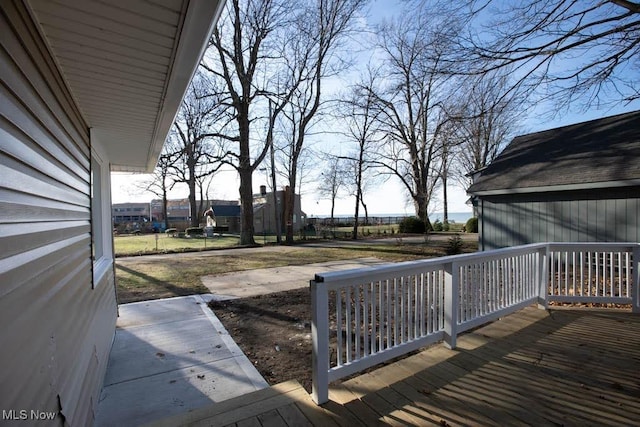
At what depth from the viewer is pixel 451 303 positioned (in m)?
3.16

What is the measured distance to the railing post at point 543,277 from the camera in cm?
432

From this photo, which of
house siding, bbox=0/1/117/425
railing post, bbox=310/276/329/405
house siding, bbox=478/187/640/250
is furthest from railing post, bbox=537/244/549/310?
house siding, bbox=0/1/117/425

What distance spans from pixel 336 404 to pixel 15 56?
282 cm

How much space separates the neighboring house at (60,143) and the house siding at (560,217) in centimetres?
895

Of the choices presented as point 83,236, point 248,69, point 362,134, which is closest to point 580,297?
point 83,236

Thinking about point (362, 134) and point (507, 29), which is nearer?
point (507, 29)

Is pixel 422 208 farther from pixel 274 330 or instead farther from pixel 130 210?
pixel 130 210

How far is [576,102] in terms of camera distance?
5867 mm

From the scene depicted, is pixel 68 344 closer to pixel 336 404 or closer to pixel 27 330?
pixel 27 330

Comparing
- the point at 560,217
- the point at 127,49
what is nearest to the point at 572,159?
the point at 560,217

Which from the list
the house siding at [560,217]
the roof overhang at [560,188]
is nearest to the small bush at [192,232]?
the roof overhang at [560,188]

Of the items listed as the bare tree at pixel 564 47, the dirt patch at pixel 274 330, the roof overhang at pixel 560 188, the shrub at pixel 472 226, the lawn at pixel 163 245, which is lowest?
the lawn at pixel 163 245

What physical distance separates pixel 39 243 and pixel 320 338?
182 centimetres

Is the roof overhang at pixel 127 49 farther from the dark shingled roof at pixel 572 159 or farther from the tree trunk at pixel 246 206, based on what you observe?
the tree trunk at pixel 246 206
